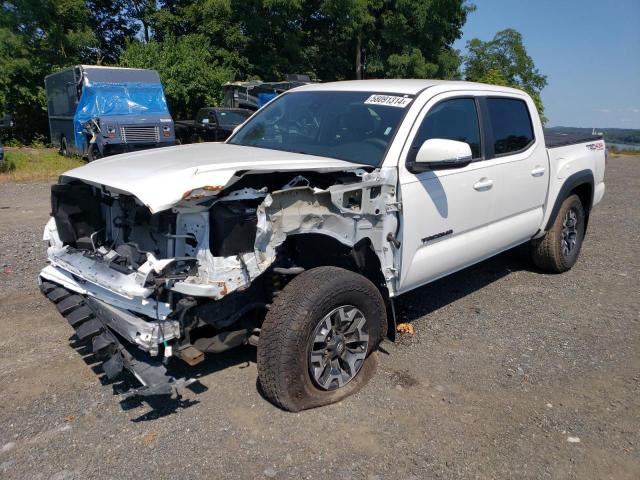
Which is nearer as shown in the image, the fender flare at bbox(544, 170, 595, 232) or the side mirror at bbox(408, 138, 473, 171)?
the side mirror at bbox(408, 138, 473, 171)

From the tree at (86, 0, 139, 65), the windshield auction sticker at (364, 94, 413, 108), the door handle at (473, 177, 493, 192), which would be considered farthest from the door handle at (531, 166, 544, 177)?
the tree at (86, 0, 139, 65)

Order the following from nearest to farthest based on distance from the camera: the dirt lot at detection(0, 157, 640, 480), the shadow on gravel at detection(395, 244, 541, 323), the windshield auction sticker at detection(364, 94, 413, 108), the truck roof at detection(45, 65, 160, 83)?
the dirt lot at detection(0, 157, 640, 480)
the windshield auction sticker at detection(364, 94, 413, 108)
the shadow on gravel at detection(395, 244, 541, 323)
the truck roof at detection(45, 65, 160, 83)

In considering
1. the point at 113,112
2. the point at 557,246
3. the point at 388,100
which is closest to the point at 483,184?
the point at 388,100

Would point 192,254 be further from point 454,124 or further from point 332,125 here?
point 454,124

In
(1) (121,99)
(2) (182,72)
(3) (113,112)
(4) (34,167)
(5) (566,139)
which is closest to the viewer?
(5) (566,139)

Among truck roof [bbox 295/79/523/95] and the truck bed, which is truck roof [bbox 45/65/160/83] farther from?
the truck bed

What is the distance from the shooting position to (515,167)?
193 inches

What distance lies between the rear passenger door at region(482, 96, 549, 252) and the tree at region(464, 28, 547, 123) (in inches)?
1091

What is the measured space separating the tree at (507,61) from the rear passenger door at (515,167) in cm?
2771

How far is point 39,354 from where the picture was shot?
4.04m

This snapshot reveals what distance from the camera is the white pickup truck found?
3068 mm

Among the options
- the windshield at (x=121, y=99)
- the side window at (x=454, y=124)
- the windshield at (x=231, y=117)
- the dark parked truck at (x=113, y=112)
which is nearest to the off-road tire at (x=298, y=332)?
the side window at (x=454, y=124)

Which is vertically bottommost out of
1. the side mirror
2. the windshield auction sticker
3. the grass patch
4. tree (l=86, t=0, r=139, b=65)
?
the grass patch

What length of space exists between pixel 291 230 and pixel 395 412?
1.29 metres
